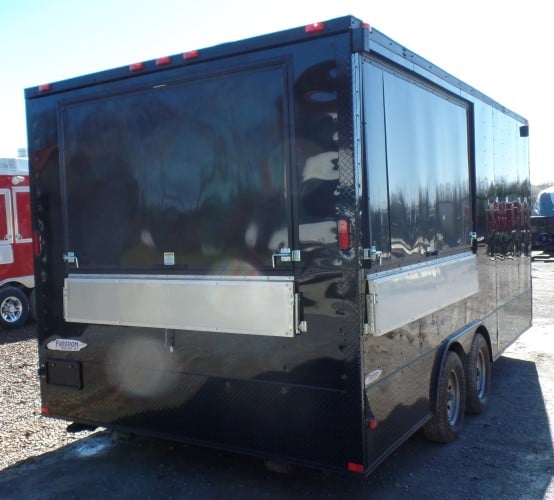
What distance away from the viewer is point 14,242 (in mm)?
10602

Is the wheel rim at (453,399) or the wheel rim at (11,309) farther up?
the wheel rim at (11,309)

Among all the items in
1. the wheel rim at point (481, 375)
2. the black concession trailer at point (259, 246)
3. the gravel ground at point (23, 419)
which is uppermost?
the black concession trailer at point (259, 246)

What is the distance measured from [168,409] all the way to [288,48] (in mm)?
2421

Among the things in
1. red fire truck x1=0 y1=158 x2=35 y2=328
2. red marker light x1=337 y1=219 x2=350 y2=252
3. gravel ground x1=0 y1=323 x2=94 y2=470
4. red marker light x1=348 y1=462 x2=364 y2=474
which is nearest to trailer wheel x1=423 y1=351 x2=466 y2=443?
red marker light x1=348 y1=462 x2=364 y2=474

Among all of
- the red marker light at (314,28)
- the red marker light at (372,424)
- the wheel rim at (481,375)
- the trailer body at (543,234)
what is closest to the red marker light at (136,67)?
the red marker light at (314,28)

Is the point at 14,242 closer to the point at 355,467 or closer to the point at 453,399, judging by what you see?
the point at 453,399

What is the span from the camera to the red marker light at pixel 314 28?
11.6 feet

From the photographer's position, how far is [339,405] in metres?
3.58

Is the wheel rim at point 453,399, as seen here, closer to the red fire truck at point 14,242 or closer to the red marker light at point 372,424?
the red marker light at point 372,424

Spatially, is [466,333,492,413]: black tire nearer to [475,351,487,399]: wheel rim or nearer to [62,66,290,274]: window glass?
[475,351,487,399]: wheel rim

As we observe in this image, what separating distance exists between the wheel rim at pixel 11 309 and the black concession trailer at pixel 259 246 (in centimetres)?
643

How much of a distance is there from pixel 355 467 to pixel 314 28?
2469 millimetres

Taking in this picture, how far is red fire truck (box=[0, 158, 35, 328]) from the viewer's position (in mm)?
10500

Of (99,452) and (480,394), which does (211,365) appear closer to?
(99,452)
